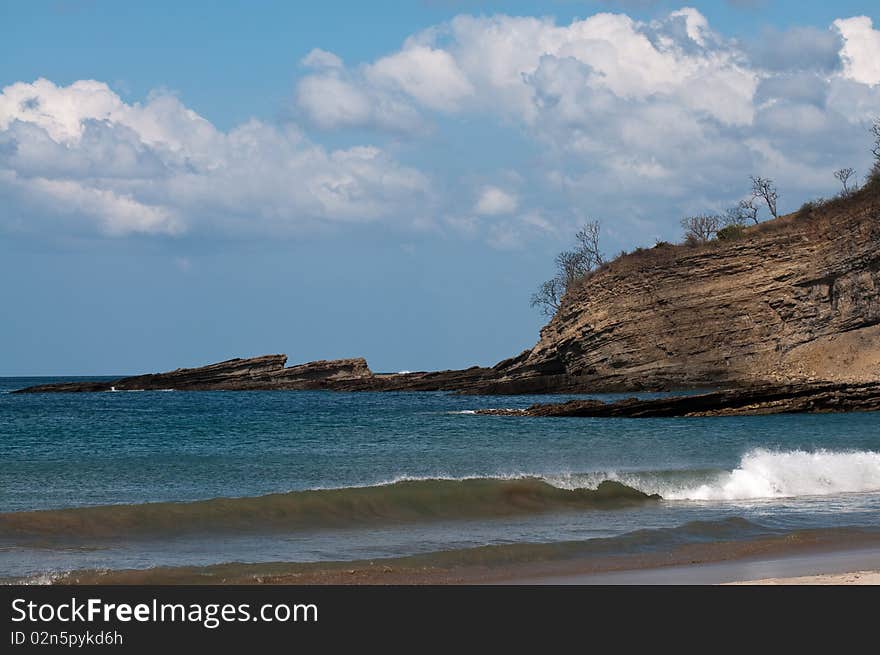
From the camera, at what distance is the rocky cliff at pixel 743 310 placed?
5116cm

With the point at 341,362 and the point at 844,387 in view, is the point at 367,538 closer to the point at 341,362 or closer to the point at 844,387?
the point at 844,387

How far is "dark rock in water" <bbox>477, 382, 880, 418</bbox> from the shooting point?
4000cm

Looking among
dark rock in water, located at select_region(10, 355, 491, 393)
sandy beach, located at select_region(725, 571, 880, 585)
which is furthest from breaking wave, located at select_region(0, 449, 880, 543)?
dark rock in water, located at select_region(10, 355, 491, 393)

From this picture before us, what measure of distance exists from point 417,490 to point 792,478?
8.64 m

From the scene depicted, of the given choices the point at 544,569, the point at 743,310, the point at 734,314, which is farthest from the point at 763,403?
the point at 544,569

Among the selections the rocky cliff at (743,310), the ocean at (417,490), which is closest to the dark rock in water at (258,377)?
A: the rocky cliff at (743,310)

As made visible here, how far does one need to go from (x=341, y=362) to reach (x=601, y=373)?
35.6 metres

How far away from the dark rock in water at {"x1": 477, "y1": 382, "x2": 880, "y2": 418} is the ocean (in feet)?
8.76

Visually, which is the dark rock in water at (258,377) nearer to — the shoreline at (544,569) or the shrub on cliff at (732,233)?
the shrub on cliff at (732,233)

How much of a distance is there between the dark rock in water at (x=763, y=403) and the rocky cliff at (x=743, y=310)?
776 centimetres

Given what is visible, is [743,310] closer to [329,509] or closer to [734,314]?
[734,314]

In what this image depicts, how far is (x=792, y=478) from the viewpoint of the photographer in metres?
21.5

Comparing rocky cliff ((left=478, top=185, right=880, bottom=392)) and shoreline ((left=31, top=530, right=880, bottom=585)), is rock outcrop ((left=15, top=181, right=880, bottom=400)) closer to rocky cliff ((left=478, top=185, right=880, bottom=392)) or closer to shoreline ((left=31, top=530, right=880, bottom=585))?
rocky cliff ((left=478, top=185, right=880, bottom=392))
